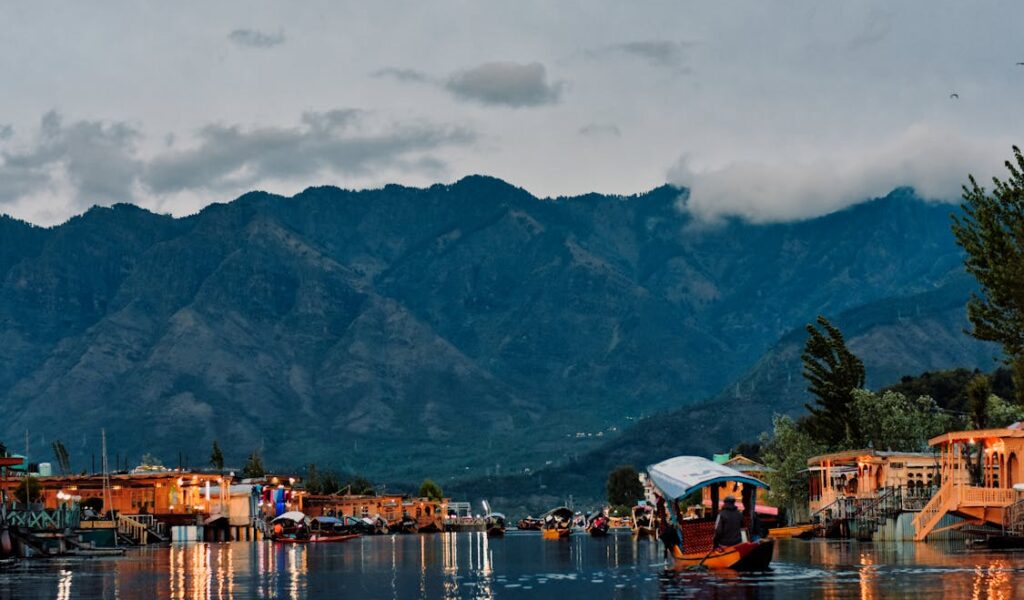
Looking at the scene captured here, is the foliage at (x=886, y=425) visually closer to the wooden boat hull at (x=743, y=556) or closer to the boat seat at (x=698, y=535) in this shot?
the boat seat at (x=698, y=535)

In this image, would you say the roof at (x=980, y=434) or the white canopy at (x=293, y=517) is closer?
the roof at (x=980, y=434)

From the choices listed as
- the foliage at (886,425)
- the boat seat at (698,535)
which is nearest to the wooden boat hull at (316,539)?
the foliage at (886,425)

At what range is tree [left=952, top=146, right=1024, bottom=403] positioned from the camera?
77125 millimetres

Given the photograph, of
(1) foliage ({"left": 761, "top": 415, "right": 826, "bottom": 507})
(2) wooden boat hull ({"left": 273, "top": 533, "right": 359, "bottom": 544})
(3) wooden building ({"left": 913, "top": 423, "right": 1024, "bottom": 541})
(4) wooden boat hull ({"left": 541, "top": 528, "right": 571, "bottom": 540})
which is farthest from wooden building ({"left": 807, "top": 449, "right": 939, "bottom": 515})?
(2) wooden boat hull ({"left": 273, "top": 533, "right": 359, "bottom": 544})

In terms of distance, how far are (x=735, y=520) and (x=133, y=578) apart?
25.7 m

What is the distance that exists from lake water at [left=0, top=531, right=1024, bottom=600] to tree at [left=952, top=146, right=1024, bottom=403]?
11256 millimetres

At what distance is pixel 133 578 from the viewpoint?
66.9 meters

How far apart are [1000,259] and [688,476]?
22.3 m

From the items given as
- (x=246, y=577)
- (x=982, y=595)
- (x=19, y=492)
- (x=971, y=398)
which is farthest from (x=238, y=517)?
(x=982, y=595)

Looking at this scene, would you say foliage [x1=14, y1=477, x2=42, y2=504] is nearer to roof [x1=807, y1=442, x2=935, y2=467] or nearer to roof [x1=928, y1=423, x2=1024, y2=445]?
roof [x1=807, y1=442, x2=935, y2=467]

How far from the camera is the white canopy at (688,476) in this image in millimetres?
65750

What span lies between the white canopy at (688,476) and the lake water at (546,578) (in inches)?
141

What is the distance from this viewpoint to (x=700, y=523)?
67375 millimetres

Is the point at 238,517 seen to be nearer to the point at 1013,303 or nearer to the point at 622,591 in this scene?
the point at 1013,303
